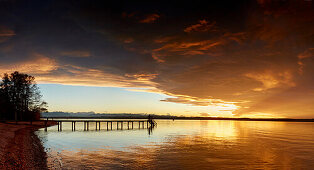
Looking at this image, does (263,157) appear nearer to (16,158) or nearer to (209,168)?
(209,168)

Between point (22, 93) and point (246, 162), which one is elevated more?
point (22, 93)

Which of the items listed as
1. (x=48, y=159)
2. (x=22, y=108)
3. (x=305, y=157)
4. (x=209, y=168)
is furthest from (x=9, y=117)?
(x=305, y=157)

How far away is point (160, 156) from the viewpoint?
85.8 feet

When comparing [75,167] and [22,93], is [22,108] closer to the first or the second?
[22,93]

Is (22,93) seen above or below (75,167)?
above

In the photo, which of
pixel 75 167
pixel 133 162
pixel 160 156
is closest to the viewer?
pixel 75 167

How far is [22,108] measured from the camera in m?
77.2

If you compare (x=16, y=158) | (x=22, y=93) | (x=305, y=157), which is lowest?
(x=305, y=157)

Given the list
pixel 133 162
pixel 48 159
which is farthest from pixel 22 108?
pixel 133 162

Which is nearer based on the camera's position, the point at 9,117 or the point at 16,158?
the point at 16,158

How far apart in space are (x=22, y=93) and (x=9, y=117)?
971 centimetres

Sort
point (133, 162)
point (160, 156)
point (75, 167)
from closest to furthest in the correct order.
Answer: point (75, 167), point (133, 162), point (160, 156)

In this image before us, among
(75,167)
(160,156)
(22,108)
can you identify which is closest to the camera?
(75,167)

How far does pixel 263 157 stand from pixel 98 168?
1891 centimetres
